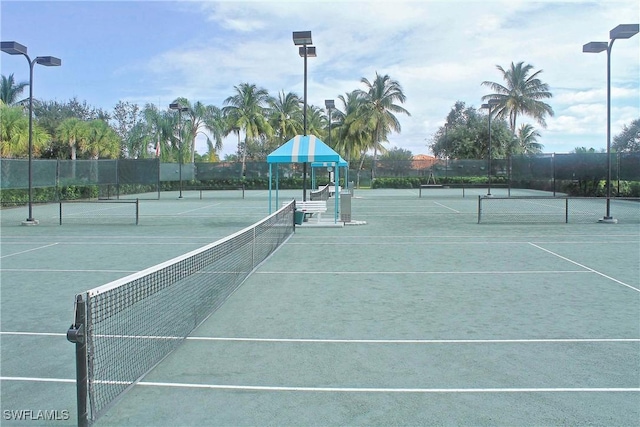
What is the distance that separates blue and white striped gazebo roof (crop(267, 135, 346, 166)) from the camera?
1869 centimetres

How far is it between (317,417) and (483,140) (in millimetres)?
63042

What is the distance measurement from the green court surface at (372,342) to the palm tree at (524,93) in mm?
51464

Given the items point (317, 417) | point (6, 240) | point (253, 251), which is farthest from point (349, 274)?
point (6, 240)

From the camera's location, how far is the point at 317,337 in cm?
659

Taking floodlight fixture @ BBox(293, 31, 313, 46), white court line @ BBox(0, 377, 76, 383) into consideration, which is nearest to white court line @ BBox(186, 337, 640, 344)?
white court line @ BBox(0, 377, 76, 383)

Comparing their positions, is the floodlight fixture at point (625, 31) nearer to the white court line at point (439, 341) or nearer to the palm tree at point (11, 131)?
the white court line at point (439, 341)

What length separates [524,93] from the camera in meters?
61.6

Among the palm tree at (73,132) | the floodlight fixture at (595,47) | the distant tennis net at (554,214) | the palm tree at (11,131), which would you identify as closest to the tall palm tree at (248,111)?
the palm tree at (73,132)

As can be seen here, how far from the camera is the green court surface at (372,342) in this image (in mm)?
4609

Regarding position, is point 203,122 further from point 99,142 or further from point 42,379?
point 42,379

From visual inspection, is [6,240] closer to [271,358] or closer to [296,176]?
[271,358]

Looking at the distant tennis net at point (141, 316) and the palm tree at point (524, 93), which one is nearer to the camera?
the distant tennis net at point (141, 316)

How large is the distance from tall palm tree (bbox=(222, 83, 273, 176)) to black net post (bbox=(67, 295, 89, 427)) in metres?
55.1

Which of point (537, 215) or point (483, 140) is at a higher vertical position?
point (483, 140)
